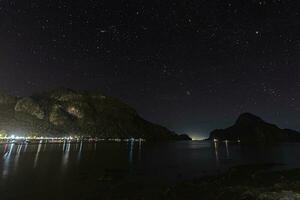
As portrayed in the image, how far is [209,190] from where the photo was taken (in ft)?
102

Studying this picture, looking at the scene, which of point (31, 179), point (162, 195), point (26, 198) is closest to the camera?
point (26, 198)

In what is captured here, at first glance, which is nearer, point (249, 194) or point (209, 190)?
point (249, 194)

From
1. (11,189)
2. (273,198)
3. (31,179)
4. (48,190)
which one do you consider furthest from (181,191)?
(31,179)

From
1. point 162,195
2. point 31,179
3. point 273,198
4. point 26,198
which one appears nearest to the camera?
point 273,198

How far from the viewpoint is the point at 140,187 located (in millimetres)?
34781

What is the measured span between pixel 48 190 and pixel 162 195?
48.1ft

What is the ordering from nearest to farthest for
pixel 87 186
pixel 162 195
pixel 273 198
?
pixel 273 198 < pixel 162 195 < pixel 87 186

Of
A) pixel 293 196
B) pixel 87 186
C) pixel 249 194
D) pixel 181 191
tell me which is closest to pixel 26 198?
pixel 87 186

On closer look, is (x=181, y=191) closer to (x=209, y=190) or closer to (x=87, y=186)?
(x=209, y=190)

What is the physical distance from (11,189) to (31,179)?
7946 mm

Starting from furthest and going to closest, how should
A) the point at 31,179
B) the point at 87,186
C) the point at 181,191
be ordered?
1. the point at 31,179
2. the point at 87,186
3. the point at 181,191

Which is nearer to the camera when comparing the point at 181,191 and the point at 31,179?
the point at 181,191

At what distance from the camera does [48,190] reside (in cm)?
3173

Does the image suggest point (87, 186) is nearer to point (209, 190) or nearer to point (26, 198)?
point (26, 198)
